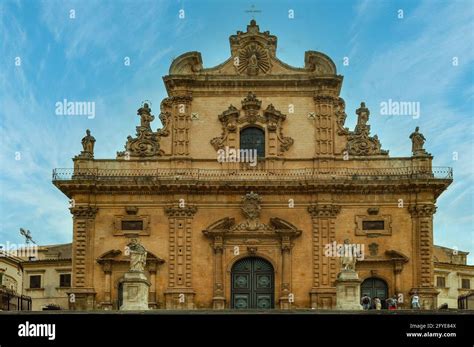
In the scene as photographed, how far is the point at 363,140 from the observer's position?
3966 centimetres

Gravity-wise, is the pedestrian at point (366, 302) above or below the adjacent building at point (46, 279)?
below

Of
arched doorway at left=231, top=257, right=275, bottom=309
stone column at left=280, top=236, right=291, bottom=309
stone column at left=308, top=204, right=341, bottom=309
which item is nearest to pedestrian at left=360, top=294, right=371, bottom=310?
stone column at left=308, top=204, right=341, bottom=309

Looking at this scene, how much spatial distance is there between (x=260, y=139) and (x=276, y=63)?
156 inches

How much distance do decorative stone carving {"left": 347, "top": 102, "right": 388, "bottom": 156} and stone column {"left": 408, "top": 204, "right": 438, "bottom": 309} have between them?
→ 133 inches

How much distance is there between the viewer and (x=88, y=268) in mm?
38125

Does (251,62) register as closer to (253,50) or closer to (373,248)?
(253,50)

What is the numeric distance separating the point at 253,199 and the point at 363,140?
6.20 metres

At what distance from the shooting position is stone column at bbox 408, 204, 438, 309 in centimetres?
3719

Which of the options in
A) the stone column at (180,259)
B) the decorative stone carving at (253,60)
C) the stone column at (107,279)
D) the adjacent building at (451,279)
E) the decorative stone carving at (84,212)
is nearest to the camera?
the stone column at (180,259)

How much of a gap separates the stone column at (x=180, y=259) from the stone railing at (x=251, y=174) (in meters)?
1.68

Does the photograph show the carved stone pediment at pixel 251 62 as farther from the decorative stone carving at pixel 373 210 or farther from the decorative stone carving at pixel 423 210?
the decorative stone carving at pixel 423 210

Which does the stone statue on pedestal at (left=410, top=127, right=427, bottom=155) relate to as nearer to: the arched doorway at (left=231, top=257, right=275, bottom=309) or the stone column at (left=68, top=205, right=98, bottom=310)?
the arched doorway at (left=231, top=257, right=275, bottom=309)

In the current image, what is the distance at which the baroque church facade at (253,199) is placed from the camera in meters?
37.8

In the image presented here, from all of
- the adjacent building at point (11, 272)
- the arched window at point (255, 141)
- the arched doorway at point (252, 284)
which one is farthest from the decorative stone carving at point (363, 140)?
the adjacent building at point (11, 272)
